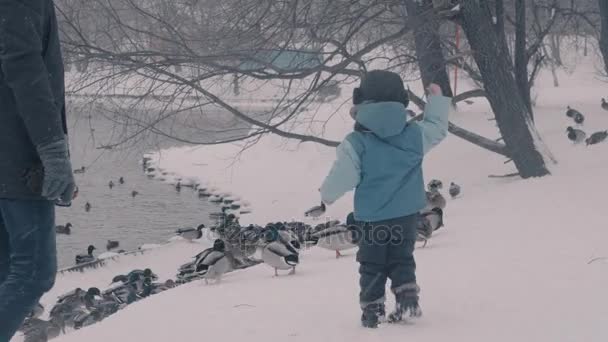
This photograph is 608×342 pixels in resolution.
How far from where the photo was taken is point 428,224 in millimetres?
9375

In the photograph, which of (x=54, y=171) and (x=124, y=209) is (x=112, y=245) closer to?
(x=124, y=209)

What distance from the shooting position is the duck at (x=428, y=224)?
929cm

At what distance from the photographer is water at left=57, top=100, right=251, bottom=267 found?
1698 centimetres

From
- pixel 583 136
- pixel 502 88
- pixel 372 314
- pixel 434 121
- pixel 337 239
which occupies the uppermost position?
pixel 502 88

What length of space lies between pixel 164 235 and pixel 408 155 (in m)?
12.9

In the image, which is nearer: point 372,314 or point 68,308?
point 372,314

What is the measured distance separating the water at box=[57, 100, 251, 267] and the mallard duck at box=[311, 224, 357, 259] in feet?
15.5

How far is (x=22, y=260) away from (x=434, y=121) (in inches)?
103

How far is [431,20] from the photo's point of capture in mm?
13164

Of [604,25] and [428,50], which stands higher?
[604,25]

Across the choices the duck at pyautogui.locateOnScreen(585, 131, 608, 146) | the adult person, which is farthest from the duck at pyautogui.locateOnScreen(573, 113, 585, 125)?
the adult person

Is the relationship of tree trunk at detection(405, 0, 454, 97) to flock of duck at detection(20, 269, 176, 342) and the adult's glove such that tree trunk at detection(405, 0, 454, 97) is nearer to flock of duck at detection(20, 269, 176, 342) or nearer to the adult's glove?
flock of duck at detection(20, 269, 176, 342)

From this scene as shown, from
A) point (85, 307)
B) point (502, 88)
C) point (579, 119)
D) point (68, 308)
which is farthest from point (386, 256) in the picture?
point (579, 119)

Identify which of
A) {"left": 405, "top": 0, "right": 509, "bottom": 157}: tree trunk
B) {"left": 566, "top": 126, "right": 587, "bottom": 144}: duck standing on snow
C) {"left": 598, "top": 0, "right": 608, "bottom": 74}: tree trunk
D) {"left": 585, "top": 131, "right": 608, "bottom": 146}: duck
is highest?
{"left": 598, "top": 0, "right": 608, "bottom": 74}: tree trunk
